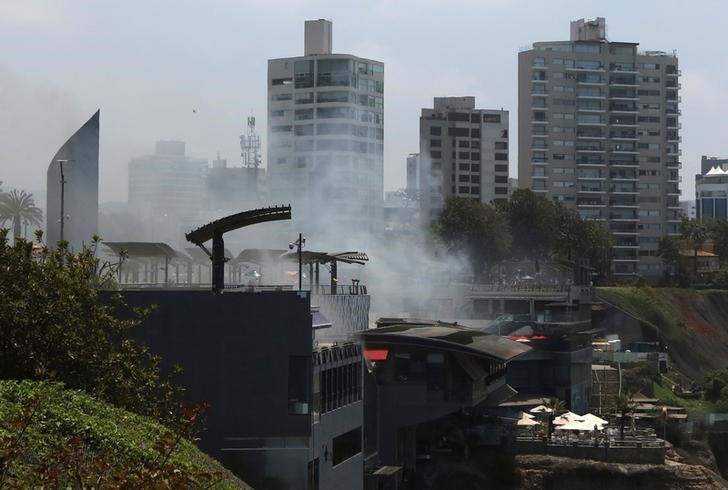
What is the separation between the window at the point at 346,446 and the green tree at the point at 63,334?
989 centimetres

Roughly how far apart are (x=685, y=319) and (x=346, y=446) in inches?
4004

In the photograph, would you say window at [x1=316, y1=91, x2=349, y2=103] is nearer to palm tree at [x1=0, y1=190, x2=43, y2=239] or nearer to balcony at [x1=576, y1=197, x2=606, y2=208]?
balcony at [x1=576, y1=197, x2=606, y2=208]

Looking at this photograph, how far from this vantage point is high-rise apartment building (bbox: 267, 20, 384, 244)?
157000 mm

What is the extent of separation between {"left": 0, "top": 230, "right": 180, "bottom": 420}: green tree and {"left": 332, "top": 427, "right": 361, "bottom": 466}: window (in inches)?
389

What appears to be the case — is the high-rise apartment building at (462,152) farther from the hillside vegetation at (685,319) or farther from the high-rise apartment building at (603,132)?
the hillside vegetation at (685,319)

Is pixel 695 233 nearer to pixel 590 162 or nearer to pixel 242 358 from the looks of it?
pixel 590 162

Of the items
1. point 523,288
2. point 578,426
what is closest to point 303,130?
point 523,288

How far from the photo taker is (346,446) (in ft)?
159

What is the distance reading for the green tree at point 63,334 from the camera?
1336 inches

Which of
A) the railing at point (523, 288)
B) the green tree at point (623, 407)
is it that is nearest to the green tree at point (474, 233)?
the railing at point (523, 288)

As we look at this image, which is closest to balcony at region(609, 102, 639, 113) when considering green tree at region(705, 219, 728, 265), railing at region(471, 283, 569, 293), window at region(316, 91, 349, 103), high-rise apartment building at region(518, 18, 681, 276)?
high-rise apartment building at region(518, 18, 681, 276)

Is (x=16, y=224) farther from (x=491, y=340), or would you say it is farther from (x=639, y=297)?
(x=639, y=297)

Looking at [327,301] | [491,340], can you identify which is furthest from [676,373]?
[327,301]

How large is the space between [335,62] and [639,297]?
4271 centimetres
